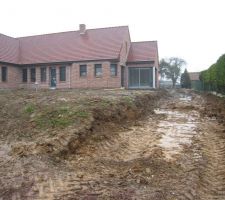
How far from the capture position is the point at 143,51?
1356 inches

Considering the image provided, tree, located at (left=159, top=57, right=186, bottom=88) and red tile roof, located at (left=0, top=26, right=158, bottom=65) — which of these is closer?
red tile roof, located at (left=0, top=26, right=158, bottom=65)

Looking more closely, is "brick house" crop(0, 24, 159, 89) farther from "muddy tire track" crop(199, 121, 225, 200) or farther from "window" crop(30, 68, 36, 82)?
"muddy tire track" crop(199, 121, 225, 200)

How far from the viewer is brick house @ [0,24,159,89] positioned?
1190 inches

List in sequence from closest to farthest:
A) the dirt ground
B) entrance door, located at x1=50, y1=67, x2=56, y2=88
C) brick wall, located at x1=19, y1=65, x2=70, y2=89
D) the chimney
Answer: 1. the dirt ground
2. brick wall, located at x1=19, y1=65, x2=70, y2=89
3. entrance door, located at x1=50, y1=67, x2=56, y2=88
4. the chimney

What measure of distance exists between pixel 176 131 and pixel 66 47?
949 inches

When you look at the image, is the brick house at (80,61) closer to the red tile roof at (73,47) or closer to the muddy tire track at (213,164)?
the red tile roof at (73,47)

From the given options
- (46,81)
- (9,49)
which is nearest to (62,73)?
(46,81)

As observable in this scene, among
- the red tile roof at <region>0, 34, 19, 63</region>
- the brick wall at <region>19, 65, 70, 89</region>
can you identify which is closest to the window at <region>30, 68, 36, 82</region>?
the brick wall at <region>19, 65, 70, 89</region>

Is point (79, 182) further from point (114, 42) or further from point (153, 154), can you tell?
point (114, 42)

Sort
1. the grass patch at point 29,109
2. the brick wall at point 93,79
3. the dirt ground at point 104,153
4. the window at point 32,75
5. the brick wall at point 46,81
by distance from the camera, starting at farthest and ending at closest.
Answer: the window at point 32,75 → the brick wall at point 46,81 → the brick wall at point 93,79 → the grass patch at point 29,109 → the dirt ground at point 104,153

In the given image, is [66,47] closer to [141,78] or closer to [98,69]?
[98,69]

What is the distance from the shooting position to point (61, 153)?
7.43 meters

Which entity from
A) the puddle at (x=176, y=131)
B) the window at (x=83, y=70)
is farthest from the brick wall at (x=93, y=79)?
the puddle at (x=176, y=131)

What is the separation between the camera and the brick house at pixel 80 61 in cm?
3023
